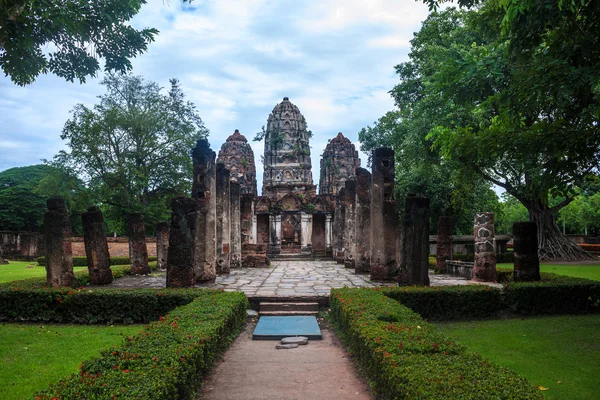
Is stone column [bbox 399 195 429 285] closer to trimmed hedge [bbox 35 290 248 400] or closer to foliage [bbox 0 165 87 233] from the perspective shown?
trimmed hedge [bbox 35 290 248 400]

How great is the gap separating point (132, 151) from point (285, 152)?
16439 mm

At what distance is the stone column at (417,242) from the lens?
36.3 ft

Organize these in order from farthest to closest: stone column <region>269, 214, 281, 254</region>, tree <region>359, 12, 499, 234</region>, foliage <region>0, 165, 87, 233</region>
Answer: foliage <region>0, 165, 87, 233</region>
stone column <region>269, 214, 281, 254</region>
tree <region>359, 12, 499, 234</region>

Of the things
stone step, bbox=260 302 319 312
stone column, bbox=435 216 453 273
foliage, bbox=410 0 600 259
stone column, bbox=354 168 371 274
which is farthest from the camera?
stone column, bbox=435 216 453 273

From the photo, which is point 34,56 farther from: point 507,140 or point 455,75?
point 507,140

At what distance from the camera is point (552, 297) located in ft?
33.8

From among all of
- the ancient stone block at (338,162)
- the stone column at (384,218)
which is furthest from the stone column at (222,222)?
the ancient stone block at (338,162)

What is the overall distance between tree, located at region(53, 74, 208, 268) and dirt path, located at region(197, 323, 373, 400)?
24358mm

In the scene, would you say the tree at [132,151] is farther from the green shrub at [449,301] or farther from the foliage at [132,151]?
the green shrub at [449,301]

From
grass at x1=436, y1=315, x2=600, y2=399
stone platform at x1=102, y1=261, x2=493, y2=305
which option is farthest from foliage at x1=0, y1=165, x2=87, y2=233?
grass at x1=436, y1=315, x2=600, y2=399

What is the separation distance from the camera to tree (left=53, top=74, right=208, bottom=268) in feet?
100

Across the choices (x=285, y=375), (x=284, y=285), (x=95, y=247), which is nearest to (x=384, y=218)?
(x=284, y=285)

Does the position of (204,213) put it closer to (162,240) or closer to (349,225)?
(162,240)

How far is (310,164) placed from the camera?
45.4 m
